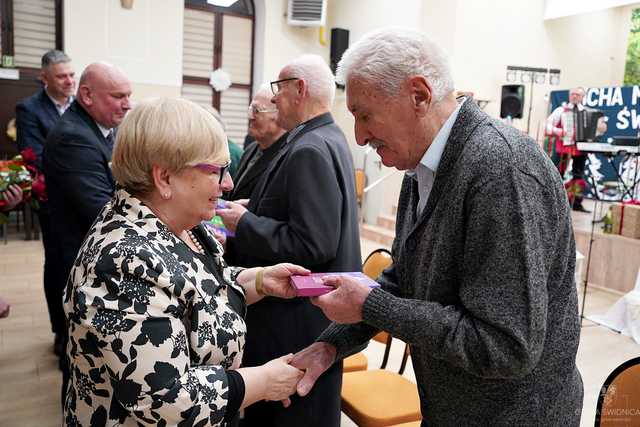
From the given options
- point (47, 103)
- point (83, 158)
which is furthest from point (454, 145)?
point (47, 103)

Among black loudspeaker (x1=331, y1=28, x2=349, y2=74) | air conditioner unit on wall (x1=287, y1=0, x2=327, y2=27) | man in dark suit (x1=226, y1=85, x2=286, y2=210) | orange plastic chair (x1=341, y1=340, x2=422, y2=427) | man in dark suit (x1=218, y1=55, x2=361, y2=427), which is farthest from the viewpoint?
black loudspeaker (x1=331, y1=28, x2=349, y2=74)

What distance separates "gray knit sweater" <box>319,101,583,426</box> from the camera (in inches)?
39.1

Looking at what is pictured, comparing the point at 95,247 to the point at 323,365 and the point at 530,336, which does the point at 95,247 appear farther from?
the point at 530,336

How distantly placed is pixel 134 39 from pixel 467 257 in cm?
805

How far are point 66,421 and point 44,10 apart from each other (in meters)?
7.93

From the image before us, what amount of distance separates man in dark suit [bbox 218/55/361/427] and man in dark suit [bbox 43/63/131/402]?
0.82 metres

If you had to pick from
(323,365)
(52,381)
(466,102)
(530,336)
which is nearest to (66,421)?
(323,365)

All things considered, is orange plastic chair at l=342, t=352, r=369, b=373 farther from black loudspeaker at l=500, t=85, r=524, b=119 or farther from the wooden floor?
black loudspeaker at l=500, t=85, r=524, b=119

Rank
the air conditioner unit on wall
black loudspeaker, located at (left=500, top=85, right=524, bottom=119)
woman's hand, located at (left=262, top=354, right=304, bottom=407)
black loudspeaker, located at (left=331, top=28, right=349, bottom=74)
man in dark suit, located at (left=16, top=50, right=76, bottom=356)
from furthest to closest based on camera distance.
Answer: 1. black loudspeaker, located at (left=331, top=28, right=349, bottom=74)
2. black loudspeaker, located at (left=500, top=85, right=524, bottom=119)
3. the air conditioner unit on wall
4. man in dark suit, located at (left=16, top=50, right=76, bottom=356)
5. woman's hand, located at (left=262, top=354, right=304, bottom=407)

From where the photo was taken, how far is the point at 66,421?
1236mm

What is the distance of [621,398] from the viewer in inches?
60.3

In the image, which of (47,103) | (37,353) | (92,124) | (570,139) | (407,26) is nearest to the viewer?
(92,124)

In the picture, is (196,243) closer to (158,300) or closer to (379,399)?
(158,300)

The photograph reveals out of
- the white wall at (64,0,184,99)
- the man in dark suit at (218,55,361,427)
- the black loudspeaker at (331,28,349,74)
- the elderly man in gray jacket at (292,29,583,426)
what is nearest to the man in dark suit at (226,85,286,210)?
the man in dark suit at (218,55,361,427)
